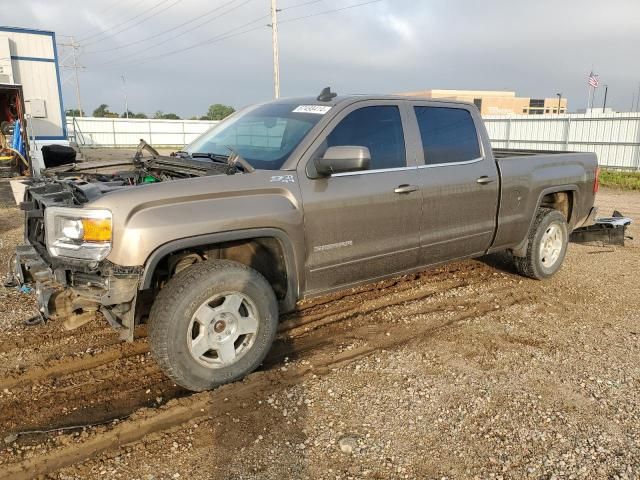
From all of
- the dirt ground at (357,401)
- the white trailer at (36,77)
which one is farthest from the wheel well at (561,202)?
the white trailer at (36,77)

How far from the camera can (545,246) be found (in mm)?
5906

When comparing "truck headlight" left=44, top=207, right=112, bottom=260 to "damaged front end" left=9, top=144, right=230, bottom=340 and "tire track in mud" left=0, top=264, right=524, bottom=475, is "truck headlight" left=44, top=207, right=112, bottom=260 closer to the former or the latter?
"damaged front end" left=9, top=144, right=230, bottom=340

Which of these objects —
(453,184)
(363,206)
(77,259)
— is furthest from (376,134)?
(77,259)

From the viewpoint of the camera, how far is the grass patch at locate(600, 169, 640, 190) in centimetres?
1627

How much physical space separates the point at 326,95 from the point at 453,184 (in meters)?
1.41

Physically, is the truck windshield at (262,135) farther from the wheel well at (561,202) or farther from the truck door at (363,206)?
the wheel well at (561,202)

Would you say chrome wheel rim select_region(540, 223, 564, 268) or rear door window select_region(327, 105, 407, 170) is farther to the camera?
chrome wheel rim select_region(540, 223, 564, 268)

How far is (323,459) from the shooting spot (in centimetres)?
274

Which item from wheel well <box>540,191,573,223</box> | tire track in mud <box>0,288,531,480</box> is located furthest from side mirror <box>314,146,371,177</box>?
wheel well <box>540,191,573,223</box>

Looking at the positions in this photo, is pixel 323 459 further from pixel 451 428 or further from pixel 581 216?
pixel 581 216

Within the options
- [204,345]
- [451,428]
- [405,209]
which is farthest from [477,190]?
[204,345]

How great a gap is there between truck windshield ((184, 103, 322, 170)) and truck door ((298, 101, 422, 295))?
0.66ft

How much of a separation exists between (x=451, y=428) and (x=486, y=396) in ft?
1.61

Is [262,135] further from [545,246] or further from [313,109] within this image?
[545,246]
